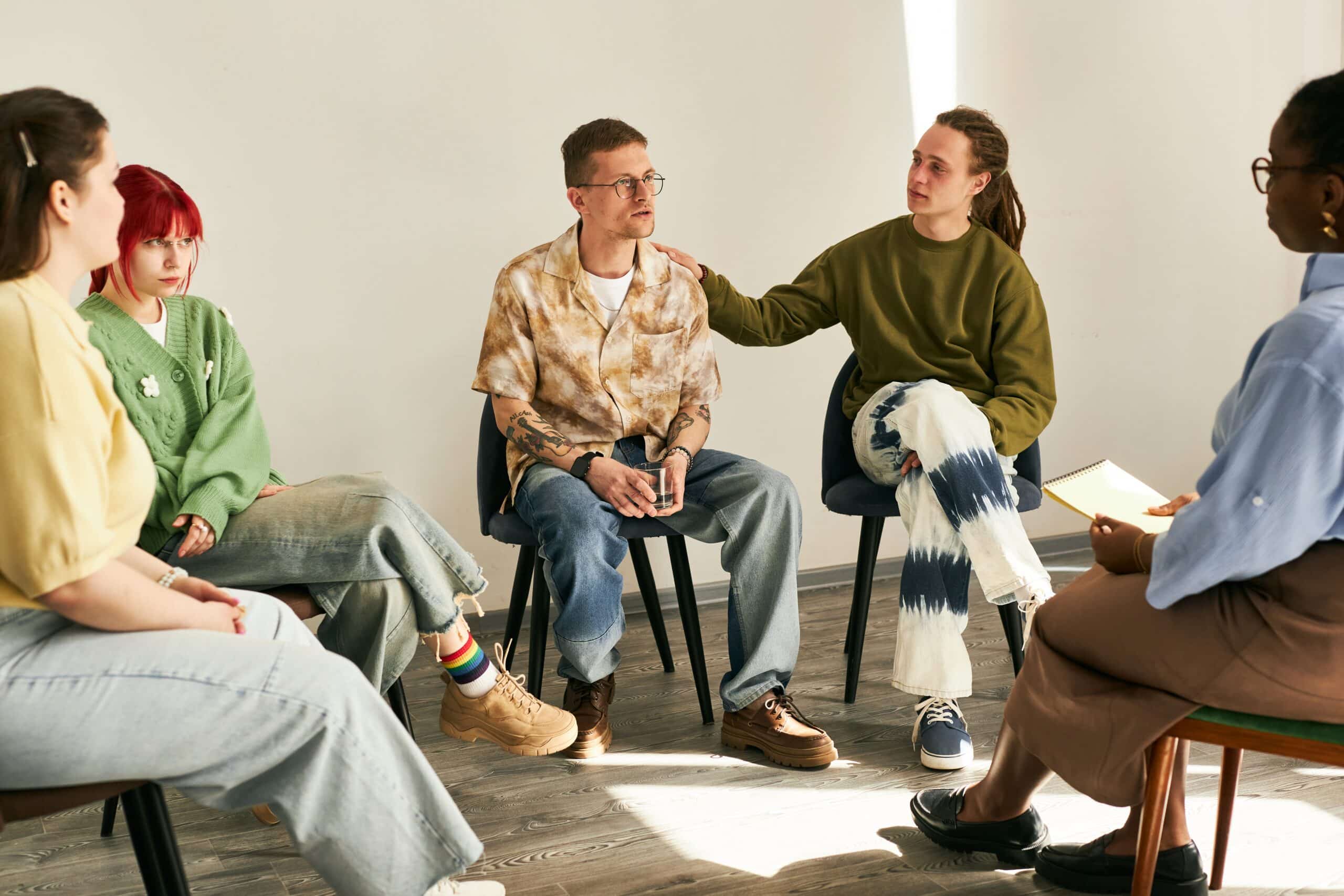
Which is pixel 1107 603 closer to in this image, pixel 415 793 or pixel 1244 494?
pixel 1244 494

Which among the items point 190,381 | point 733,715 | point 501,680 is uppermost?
point 190,381

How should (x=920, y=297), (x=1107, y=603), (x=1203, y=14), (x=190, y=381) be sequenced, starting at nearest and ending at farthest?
1. (x=1107, y=603)
2. (x=190, y=381)
3. (x=920, y=297)
4. (x=1203, y=14)

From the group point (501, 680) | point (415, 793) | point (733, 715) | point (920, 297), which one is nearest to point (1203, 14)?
point (920, 297)

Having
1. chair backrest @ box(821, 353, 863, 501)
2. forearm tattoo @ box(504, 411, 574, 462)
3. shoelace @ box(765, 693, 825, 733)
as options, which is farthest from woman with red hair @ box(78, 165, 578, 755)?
chair backrest @ box(821, 353, 863, 501)

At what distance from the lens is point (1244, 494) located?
129 cm

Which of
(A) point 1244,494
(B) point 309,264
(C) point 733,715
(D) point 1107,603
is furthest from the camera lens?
(B) point 309,264

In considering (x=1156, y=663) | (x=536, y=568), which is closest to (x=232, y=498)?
(x=536, y=568)

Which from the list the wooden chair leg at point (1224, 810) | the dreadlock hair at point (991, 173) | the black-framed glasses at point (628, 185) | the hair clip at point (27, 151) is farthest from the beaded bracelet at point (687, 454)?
the hair clip at point (27, 151)

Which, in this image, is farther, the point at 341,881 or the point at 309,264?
the point at 309,264

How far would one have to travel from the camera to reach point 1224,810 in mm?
1750

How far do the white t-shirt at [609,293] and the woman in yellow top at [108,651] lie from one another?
4.11ft

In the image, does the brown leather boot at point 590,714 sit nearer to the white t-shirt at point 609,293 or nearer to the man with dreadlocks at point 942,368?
the man with dreadlocks at point 942,368

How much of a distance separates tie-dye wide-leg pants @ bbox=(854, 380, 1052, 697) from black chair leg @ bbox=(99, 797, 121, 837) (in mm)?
1454

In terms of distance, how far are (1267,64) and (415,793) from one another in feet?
12.7
